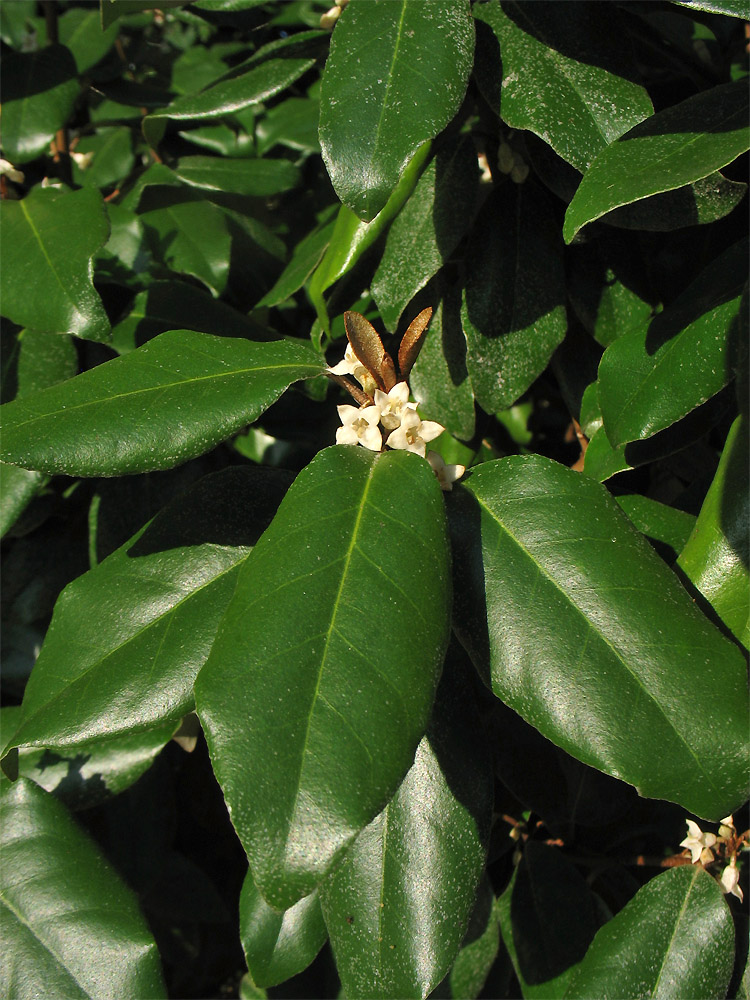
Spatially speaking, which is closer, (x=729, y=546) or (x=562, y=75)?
(x=729, y=546)

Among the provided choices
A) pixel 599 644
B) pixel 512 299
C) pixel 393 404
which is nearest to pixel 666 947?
pixel 599 644

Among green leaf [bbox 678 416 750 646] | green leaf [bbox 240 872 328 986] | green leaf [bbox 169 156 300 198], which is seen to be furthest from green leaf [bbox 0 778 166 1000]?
green leaf [bbox 169 156 300 198]

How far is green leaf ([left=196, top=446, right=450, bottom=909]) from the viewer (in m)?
0.72

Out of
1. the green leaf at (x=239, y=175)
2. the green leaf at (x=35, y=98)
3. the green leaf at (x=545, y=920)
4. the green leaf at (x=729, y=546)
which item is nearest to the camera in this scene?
the green leaf at (x=729, y=546)

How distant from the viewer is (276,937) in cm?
124

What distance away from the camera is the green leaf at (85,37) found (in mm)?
1974

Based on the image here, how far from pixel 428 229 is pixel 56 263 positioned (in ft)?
1.80

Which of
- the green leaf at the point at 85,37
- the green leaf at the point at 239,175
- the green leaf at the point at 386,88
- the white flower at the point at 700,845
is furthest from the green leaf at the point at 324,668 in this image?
the green leaf at the point at 85,37

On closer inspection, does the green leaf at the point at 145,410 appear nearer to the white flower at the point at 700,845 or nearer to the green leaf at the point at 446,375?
the green leaf at the point at 446,375

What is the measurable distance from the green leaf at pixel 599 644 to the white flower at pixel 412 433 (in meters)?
0.10

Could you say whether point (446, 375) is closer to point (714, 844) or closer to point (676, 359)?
point (676, 359)

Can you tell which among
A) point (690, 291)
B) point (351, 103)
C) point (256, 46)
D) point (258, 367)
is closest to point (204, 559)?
point (258, 367)

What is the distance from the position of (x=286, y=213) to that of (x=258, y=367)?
120cm

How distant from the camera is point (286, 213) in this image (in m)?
2.07
